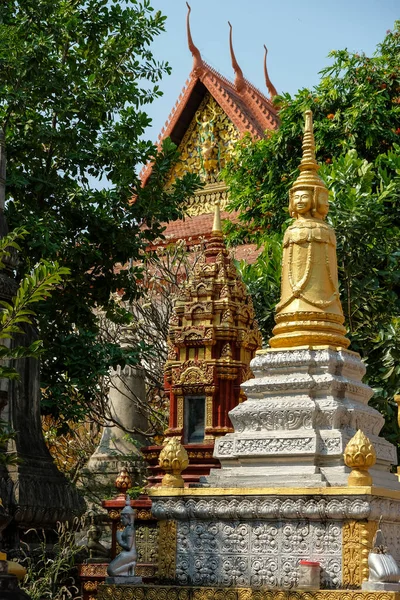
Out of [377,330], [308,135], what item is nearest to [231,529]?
[308,135]

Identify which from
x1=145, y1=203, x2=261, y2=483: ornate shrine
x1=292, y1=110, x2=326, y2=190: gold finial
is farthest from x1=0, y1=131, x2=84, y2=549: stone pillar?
x1=145, y1=203, x2=261, y2=483: ornate shrine

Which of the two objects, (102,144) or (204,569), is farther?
(102,144)

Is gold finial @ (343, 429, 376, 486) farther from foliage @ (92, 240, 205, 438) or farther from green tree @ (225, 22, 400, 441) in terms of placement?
foliage @ (92, 240, 205, 438)

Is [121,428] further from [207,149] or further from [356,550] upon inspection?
[207,149]

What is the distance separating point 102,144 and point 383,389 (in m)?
5.54

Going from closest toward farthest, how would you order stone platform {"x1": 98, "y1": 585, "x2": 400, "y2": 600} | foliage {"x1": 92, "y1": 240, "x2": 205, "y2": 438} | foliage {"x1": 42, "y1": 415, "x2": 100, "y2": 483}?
stone platform {"x1": 98, "y1": 585, "x2": 400, "y2": 600} → foliage {"x1": 92, "y1": 240, "x2": 205, "y2": 438} → foliage {"x1": 42, "y1": 415, "x2": 100, "y2": 483}

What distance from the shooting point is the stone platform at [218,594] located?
30.4 ft

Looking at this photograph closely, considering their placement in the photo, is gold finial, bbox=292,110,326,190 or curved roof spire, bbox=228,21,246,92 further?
curved roof spire, bbox=228,21,246,92

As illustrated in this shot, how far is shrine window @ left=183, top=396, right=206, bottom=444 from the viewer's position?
1628 centimetres

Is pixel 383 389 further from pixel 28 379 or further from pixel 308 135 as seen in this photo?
pixel 28 379

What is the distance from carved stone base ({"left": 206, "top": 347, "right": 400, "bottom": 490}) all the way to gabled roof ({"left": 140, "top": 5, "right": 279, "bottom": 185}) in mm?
17825

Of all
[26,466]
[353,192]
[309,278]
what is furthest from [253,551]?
[353,192]

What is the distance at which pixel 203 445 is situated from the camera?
1556 cm

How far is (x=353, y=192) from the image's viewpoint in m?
17.7
